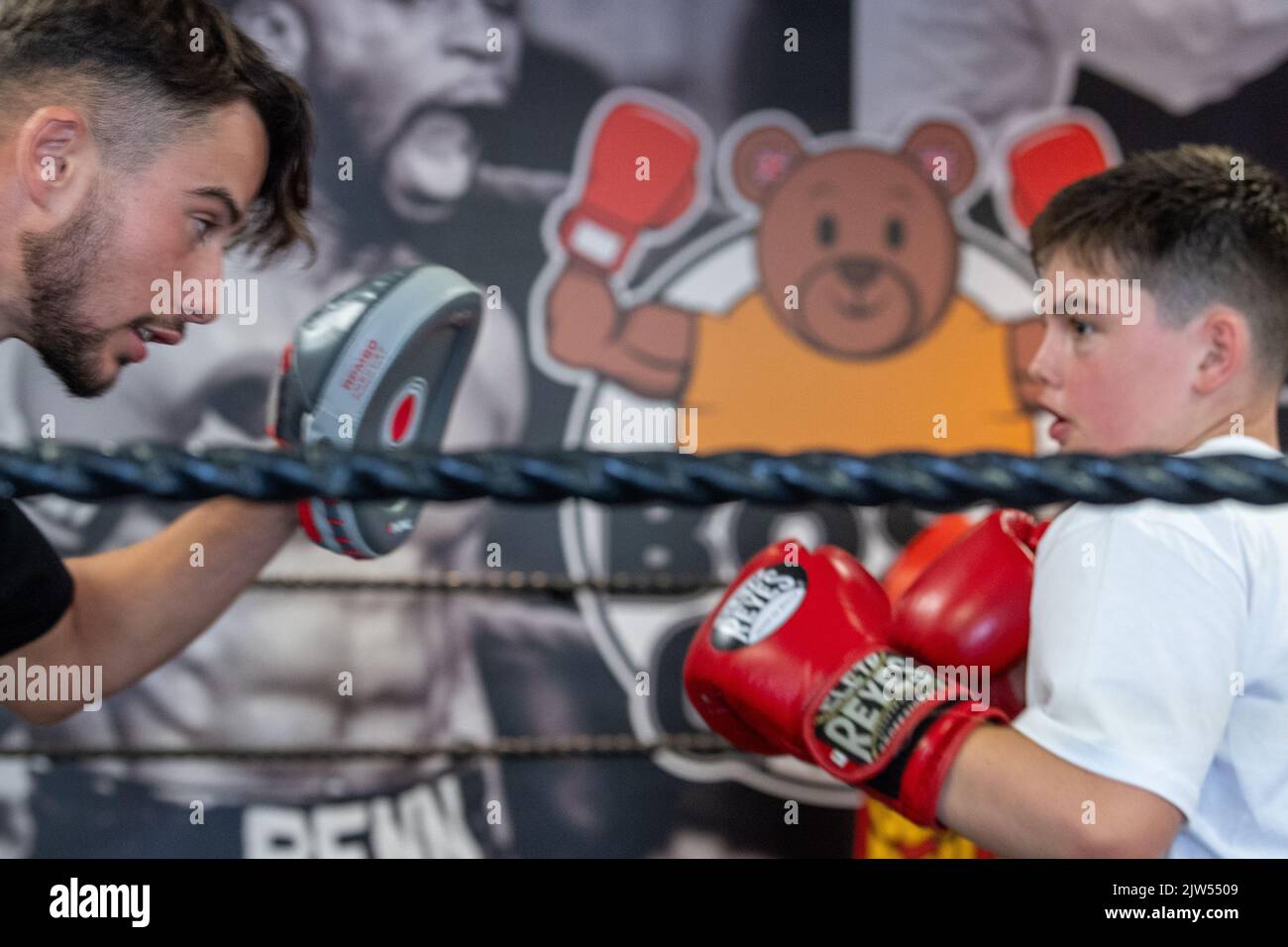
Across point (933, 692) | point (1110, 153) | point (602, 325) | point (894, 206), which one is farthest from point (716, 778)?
point (1110, 153)

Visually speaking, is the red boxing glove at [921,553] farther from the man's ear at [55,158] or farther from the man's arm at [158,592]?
the man's ear at [55,158]

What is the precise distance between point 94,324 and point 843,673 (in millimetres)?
831

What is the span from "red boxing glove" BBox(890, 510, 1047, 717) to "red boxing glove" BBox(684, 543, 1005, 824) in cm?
4

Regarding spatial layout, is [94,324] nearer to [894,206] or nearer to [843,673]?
[843,673]

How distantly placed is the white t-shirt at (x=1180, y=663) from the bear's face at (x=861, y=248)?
1.58 m

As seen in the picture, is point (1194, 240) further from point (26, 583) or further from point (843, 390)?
point (843, 390)

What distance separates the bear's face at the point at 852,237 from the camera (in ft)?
8.11

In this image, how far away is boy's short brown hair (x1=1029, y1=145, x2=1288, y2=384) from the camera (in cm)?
103

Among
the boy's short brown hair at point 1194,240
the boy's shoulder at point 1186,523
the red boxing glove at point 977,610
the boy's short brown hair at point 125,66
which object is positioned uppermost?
the boy's short brown hair at point 125,66

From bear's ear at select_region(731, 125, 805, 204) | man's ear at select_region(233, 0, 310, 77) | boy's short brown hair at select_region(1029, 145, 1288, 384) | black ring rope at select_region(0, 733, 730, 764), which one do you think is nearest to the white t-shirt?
boy's short brown hair at select_region(1029, 145, 1288, 384)

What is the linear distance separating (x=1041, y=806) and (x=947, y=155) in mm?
1960

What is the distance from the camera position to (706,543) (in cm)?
242
